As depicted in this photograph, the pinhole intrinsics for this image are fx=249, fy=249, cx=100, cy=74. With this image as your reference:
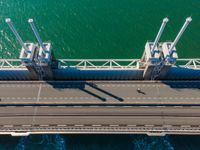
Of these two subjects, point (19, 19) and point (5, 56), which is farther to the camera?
point (19, 19)

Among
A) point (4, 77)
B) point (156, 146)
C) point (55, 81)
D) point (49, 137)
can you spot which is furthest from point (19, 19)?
point (156, 146)

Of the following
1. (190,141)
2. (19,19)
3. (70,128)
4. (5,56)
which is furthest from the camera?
(19,19)

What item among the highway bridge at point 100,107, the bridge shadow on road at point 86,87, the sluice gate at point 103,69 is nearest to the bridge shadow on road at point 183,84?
the highway bridge at point 100,107

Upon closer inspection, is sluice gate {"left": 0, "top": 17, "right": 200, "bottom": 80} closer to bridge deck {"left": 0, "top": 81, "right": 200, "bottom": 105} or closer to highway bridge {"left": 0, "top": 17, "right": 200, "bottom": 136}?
highway bridge {"left": 0, "top": 17, "right": 200, "bottom": 136}

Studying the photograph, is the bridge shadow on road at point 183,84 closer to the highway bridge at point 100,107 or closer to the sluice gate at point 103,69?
the highway bridge at point 100,107

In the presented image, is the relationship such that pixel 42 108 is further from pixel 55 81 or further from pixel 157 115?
pixel 157 115

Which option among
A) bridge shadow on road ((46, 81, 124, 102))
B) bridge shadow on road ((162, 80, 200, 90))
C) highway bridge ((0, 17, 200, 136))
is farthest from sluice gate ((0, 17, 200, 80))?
bridge shadow on road ((46, 81, 124, 102))

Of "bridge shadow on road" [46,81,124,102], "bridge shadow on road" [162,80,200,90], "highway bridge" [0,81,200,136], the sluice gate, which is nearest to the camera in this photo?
the sluice gate

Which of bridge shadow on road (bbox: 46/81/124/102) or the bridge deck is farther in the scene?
bridge shadow on road (bbox: 46/81/124/102)
